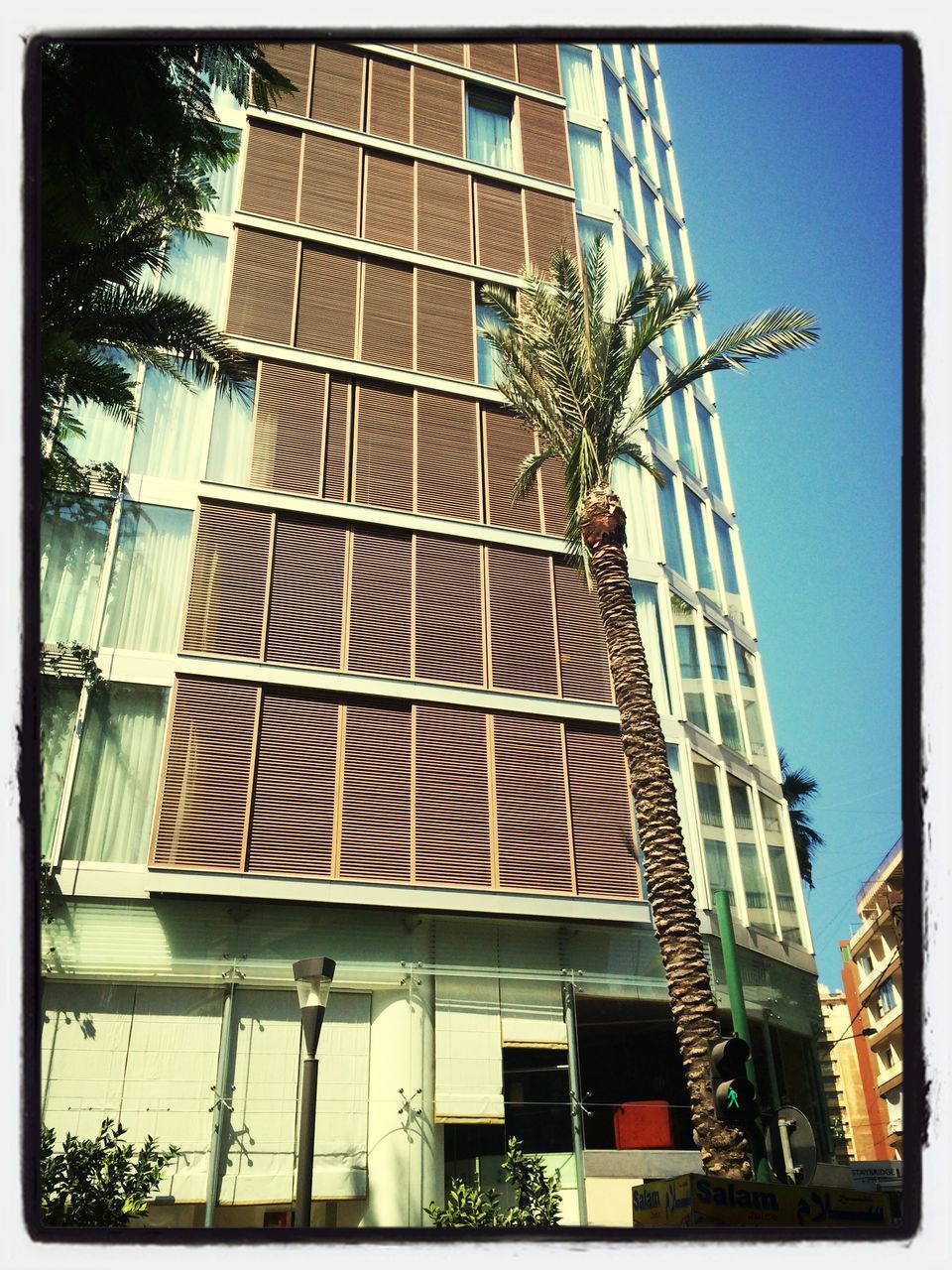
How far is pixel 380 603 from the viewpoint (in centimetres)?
1898

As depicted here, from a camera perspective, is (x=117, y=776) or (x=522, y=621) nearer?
(x=117, y=776)

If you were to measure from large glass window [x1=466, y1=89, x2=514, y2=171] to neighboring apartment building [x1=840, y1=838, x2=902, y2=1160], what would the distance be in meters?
17.3

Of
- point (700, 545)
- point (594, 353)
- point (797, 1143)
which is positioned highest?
point (700, 545)

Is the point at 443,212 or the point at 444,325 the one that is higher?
the point at 443,212

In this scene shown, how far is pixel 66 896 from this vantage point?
1538cm

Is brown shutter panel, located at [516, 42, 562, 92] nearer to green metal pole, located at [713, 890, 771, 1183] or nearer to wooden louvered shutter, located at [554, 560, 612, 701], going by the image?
wooden louvered shutter, located at [554, 560, 612, 701]

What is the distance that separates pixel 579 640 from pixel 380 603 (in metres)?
3.65

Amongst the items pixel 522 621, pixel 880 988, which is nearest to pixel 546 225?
pixel 522 621

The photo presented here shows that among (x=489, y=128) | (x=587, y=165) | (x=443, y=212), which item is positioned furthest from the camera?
(x=587, y=165)

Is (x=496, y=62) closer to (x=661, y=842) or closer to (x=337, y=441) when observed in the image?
(x=337, y=441)

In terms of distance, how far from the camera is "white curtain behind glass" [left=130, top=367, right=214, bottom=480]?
741 inches

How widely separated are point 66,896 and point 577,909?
7460mm

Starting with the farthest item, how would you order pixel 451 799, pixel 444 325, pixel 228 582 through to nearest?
pixel 444 325, pixel 228 582, pixel 451 799
